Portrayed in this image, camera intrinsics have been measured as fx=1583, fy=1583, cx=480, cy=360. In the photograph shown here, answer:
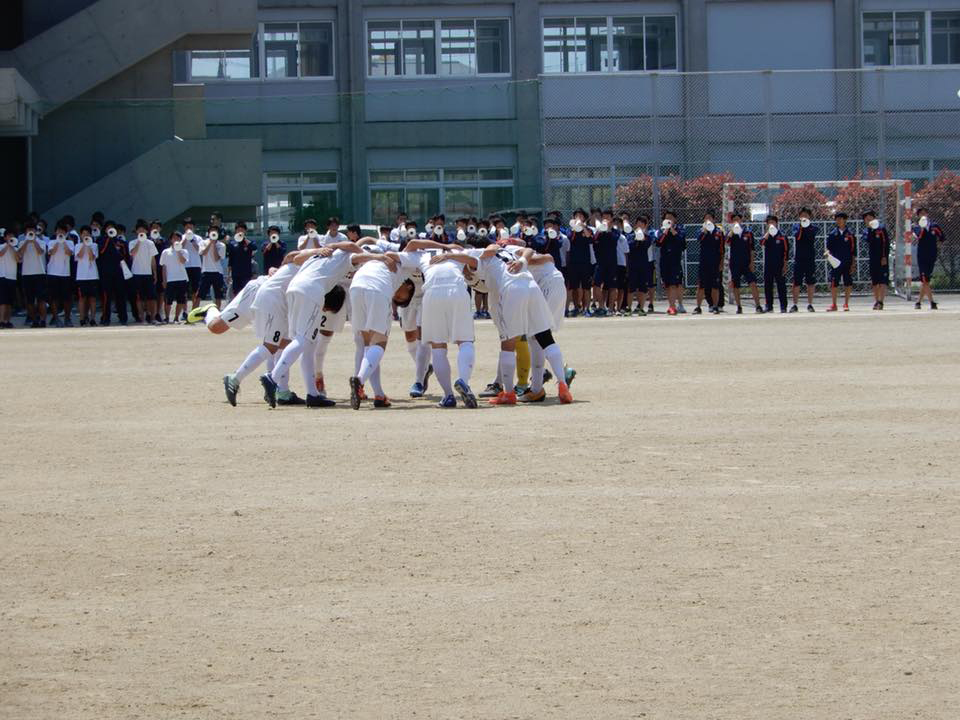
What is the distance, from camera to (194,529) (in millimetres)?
9109

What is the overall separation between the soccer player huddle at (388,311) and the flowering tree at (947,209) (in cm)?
2188

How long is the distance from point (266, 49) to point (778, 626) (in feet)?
151

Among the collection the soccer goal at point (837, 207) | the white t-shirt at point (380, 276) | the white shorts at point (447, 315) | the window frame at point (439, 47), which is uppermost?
the window frame at point (439, 47)

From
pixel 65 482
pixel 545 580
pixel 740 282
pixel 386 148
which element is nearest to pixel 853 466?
pixel 545 580

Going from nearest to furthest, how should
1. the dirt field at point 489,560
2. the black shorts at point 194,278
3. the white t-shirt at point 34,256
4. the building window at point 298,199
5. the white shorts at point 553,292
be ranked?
the dirt field at point 489,560
the white shorts at point 553,292
the white t-shirt at point 34,256
the black shorts at point 194,278
the building window at point 298,199

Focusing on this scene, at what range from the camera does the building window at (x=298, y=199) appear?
36938 mm

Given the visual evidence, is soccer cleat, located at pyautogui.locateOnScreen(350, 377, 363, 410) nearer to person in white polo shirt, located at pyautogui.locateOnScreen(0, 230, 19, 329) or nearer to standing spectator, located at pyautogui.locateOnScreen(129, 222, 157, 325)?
standing spectator, located at pyautogui.locateOnScreen(129, 222, 157, 325)

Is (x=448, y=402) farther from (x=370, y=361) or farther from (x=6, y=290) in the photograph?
(x=6, y=290)

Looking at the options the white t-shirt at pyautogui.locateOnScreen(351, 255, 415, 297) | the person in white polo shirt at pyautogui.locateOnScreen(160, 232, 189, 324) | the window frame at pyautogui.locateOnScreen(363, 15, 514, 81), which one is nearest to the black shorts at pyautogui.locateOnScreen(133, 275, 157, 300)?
the person in white polo shirt at pyautogui.locateOnScreen(160, 232, 189, 324)

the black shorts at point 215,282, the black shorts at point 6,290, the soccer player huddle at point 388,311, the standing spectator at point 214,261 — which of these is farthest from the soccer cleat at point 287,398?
the black shorts at point 6,290

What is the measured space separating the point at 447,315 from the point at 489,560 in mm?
7257

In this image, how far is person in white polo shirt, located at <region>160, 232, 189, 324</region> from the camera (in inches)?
1250

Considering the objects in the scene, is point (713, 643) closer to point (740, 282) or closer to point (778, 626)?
point (778, 626)

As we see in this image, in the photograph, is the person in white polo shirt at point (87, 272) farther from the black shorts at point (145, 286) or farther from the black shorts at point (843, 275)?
the black shorts at point (843, 275)
